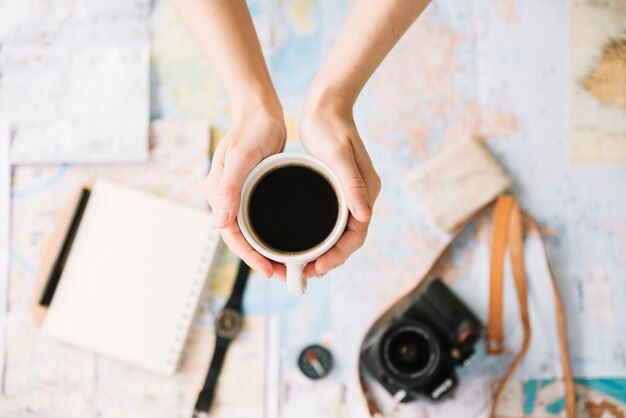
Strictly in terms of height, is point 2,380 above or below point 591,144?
below

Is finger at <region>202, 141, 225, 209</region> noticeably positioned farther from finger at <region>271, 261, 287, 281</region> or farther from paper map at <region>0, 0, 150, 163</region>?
paper map at <region>0, 0, 150, 163</region>

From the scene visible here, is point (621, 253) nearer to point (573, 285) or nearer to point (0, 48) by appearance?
point (573, 285)

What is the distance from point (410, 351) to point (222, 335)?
24cm

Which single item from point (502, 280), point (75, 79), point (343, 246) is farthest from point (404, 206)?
point (75, 79)

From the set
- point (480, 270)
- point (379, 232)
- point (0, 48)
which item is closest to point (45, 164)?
point (0, 48)

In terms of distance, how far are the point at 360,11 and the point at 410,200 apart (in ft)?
0.94

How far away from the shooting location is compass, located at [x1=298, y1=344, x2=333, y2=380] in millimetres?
719

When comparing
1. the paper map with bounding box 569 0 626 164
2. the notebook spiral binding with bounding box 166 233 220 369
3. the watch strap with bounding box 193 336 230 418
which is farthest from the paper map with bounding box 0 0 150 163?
the paper map with bounding box 569 0 626 164

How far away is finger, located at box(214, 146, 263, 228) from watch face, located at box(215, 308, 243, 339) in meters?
0.29

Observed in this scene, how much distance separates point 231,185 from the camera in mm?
462

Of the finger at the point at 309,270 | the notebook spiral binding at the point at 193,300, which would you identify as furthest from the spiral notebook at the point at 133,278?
the finger at the point at 309,270

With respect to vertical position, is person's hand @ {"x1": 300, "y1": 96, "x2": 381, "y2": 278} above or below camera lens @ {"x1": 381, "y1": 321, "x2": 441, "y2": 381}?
above

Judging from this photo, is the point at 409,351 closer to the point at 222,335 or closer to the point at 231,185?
the point at 222,335

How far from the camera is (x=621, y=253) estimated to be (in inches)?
29.7
